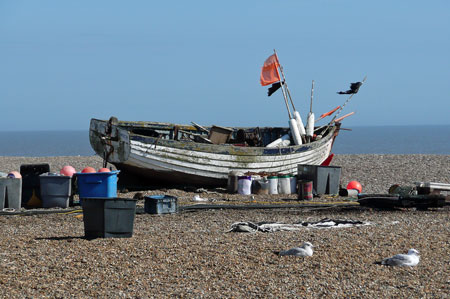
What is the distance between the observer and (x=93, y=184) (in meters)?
14.5

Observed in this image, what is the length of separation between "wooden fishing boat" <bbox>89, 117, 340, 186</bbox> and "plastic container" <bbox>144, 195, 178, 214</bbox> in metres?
3.81

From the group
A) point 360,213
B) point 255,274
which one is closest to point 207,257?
point 255,274

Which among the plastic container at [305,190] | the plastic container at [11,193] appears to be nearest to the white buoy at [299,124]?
the plastic container at [305,190]

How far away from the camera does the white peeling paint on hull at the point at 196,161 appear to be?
57.1 feet

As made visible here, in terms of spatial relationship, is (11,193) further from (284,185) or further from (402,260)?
(402,260)

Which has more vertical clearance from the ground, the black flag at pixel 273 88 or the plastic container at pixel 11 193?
the black flag at pixel 273 88

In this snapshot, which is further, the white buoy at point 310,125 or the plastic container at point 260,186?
the white buoy at point 310,125

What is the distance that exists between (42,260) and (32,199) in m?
6.22

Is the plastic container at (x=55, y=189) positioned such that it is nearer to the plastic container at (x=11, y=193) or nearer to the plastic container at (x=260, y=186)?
the plastic container at (x=11, y=193)

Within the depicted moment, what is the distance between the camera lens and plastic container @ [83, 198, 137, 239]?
33.9ft

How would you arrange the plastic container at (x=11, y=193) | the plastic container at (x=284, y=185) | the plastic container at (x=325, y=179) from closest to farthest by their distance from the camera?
1. the plastic container at (x=11, y=193)
2. the plastic container at (x=325, y=179)
3. the plastic container at (x=284, y=185)

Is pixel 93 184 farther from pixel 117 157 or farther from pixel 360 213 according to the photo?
pixel 360 213

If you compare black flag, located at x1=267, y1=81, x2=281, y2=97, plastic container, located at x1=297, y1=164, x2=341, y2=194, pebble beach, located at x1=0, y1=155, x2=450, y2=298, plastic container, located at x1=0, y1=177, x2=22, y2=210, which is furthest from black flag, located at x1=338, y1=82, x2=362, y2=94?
plastic container, located at x1=0, y1=177, x2=22, y2=210

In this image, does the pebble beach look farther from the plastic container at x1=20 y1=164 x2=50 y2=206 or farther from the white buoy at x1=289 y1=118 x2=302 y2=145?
the white buoy at x1=289 y1=118 x2=302 y2=145
